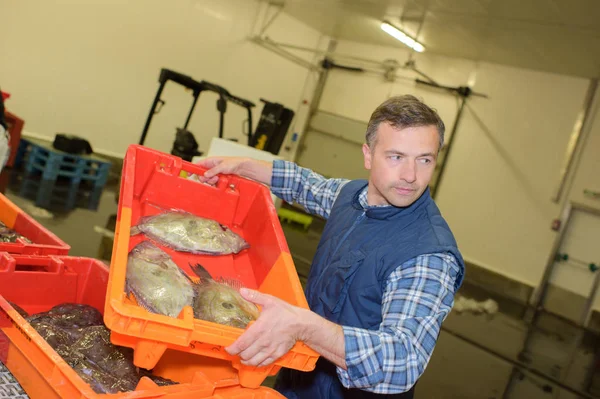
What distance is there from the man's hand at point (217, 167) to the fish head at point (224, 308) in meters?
0.61

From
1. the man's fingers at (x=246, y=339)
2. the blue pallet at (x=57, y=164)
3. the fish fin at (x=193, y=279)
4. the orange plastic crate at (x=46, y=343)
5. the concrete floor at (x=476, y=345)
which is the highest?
the man's fingers at (x=246, y=339)

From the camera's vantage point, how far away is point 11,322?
4.26ft

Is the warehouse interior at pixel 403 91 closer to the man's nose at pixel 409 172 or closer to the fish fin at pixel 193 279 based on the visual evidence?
the fish fin at pixel 193 279

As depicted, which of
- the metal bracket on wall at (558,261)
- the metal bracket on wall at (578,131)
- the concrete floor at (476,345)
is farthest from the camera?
the metal bracket on wall at (578,131)

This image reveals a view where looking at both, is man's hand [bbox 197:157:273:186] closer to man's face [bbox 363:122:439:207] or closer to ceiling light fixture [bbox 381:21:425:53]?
man's face [bbox 363:122:439:207]

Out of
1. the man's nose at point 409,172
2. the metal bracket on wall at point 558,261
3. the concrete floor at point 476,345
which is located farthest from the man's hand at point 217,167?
the metal bracket on wall at point 558,261

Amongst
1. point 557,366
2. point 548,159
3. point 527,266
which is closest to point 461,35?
point 548,159

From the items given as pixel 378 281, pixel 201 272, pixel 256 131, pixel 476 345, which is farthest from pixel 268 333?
pixel 256 131

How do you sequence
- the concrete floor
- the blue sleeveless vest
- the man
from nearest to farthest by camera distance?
the man → the blue sleeveless vest → the concrete floor

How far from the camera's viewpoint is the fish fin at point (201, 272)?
166 centimetres

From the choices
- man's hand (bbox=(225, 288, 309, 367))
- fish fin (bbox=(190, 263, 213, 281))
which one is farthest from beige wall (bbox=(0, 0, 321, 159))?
man's hand (bbox=(225, 288, 309, 367))

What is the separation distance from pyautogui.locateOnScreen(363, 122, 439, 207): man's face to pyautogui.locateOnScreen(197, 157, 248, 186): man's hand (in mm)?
665

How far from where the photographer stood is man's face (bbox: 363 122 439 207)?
1.57 m

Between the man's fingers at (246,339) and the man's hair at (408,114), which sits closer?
the man's fingers at (246,339)
